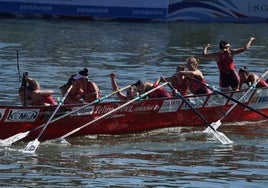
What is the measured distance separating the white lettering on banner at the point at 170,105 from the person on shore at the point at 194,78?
0.89 metres

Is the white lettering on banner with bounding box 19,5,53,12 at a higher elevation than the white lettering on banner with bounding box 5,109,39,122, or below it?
below

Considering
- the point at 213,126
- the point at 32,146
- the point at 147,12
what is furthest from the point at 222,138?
the point at 147,12

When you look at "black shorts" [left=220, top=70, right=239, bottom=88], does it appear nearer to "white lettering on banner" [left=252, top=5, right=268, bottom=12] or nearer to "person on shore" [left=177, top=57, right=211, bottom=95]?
"person on shore" [left=177, top=57, right=211, bottom=95]

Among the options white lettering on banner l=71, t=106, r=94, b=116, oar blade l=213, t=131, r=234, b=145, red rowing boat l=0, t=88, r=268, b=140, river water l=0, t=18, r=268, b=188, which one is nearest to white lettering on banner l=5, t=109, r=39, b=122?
red rowing boat l=0, t=88, r=268, b=140

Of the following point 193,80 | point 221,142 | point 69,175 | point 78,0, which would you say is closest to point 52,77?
point 193,80

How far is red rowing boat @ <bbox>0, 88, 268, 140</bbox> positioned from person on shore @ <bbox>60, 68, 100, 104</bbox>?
1.68 ft

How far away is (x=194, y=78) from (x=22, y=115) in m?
5.38

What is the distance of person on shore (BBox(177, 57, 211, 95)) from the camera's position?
25484 millimetres

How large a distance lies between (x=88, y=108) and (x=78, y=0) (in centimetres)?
3539

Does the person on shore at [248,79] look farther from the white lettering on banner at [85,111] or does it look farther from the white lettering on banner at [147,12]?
the white lettering on banner at [147,12]

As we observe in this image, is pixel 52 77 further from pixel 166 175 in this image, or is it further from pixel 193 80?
pixel 166 175

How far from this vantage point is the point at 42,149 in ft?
72.8

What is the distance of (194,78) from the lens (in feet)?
83.6

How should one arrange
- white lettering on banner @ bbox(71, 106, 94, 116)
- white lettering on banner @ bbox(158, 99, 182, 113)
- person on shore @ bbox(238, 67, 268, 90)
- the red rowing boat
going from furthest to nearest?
person on shore @ bbox(238, 67, 268, 90) → white lettering on banner @ bbox(158, 99, 182, 113) → white lettering on banner @ bbox(71, 106, 94, 116) → the red rowing boat
